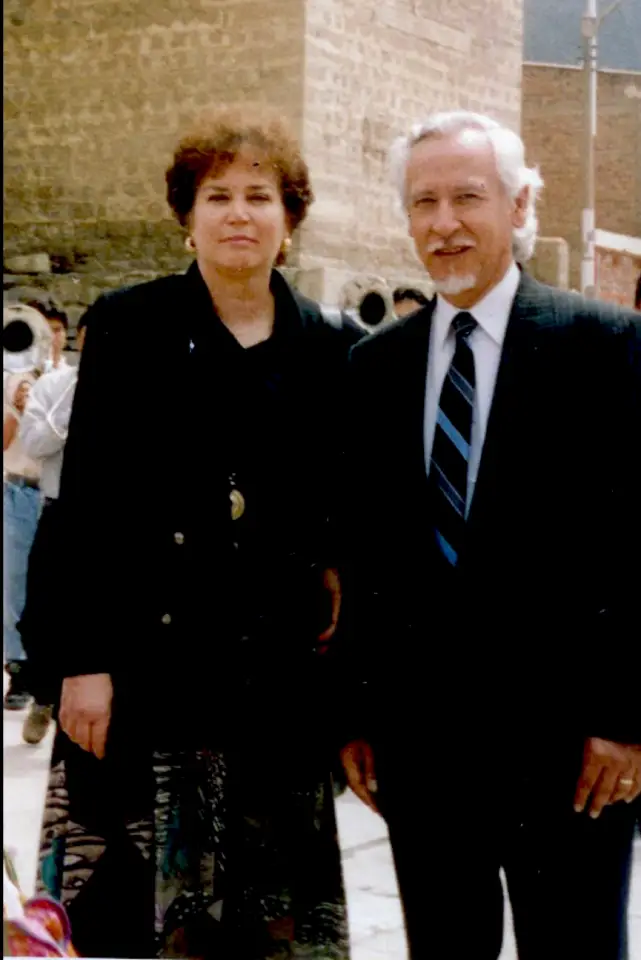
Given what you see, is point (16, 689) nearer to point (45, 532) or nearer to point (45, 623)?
point (45, 532)

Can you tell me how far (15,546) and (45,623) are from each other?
1.22 m

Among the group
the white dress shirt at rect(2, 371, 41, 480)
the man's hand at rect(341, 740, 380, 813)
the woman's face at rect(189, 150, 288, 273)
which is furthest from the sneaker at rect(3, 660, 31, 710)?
the woman's face at rect(189, 150, 288, 273)

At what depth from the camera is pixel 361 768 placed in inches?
81.6

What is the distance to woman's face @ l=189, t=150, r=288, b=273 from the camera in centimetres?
214

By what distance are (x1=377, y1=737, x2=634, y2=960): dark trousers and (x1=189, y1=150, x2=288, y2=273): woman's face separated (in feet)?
2.90

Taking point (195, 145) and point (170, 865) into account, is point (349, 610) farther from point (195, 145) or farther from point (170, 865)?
point (195, 145)

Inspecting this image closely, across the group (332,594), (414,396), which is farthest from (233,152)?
(332,594)

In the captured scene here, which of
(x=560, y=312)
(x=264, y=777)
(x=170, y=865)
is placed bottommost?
(x=170, y=865)

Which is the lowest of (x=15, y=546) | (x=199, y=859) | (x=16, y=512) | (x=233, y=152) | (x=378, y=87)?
(x=199, y=859)

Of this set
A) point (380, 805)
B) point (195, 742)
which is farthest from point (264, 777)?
point (380, 805)

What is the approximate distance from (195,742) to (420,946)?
535mm

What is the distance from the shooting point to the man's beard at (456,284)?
191cm

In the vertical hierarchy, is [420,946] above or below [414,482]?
below

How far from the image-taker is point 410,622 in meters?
1.95
